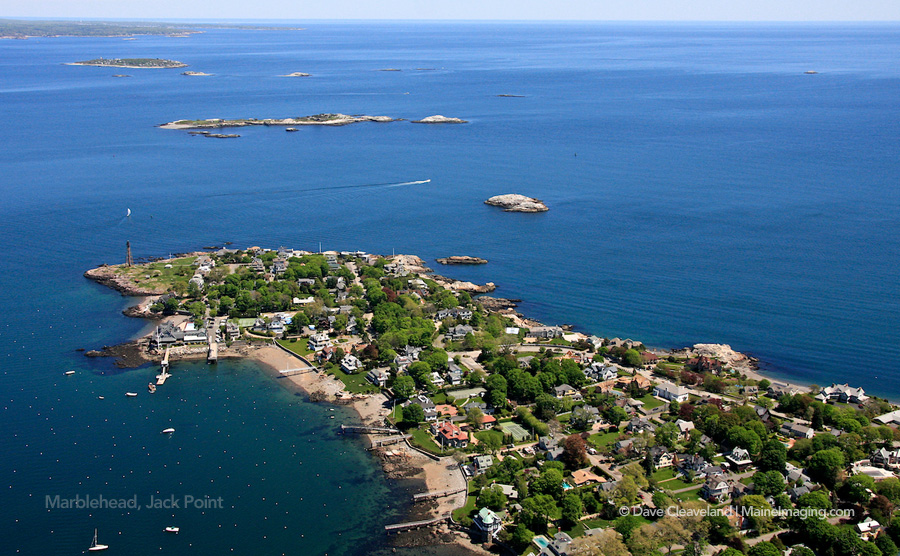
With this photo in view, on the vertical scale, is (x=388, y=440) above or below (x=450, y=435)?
below

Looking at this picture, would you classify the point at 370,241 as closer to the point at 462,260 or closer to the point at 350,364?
the point at 462,260

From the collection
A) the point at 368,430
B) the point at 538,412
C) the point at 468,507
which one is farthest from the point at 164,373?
the point at 538,412

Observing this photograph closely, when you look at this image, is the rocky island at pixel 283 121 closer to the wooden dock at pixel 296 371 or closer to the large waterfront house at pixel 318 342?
the large waterfront house at pixel 318 342

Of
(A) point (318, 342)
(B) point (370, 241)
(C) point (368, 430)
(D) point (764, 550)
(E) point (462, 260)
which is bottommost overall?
(C) point (368, 430)

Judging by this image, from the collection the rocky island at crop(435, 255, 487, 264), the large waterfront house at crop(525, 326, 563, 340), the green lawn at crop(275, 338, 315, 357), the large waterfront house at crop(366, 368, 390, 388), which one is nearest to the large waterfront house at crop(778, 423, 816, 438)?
the large waterfront house at crop(525, 326, 563, 340)

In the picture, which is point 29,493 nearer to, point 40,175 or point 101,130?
point 40,175

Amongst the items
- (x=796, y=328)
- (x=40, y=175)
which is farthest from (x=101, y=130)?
(x=796, y=328)

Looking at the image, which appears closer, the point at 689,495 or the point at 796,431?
the point at 689,495

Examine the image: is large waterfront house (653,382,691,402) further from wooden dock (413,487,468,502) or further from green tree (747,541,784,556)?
wooden dock (413,487,468,502)
